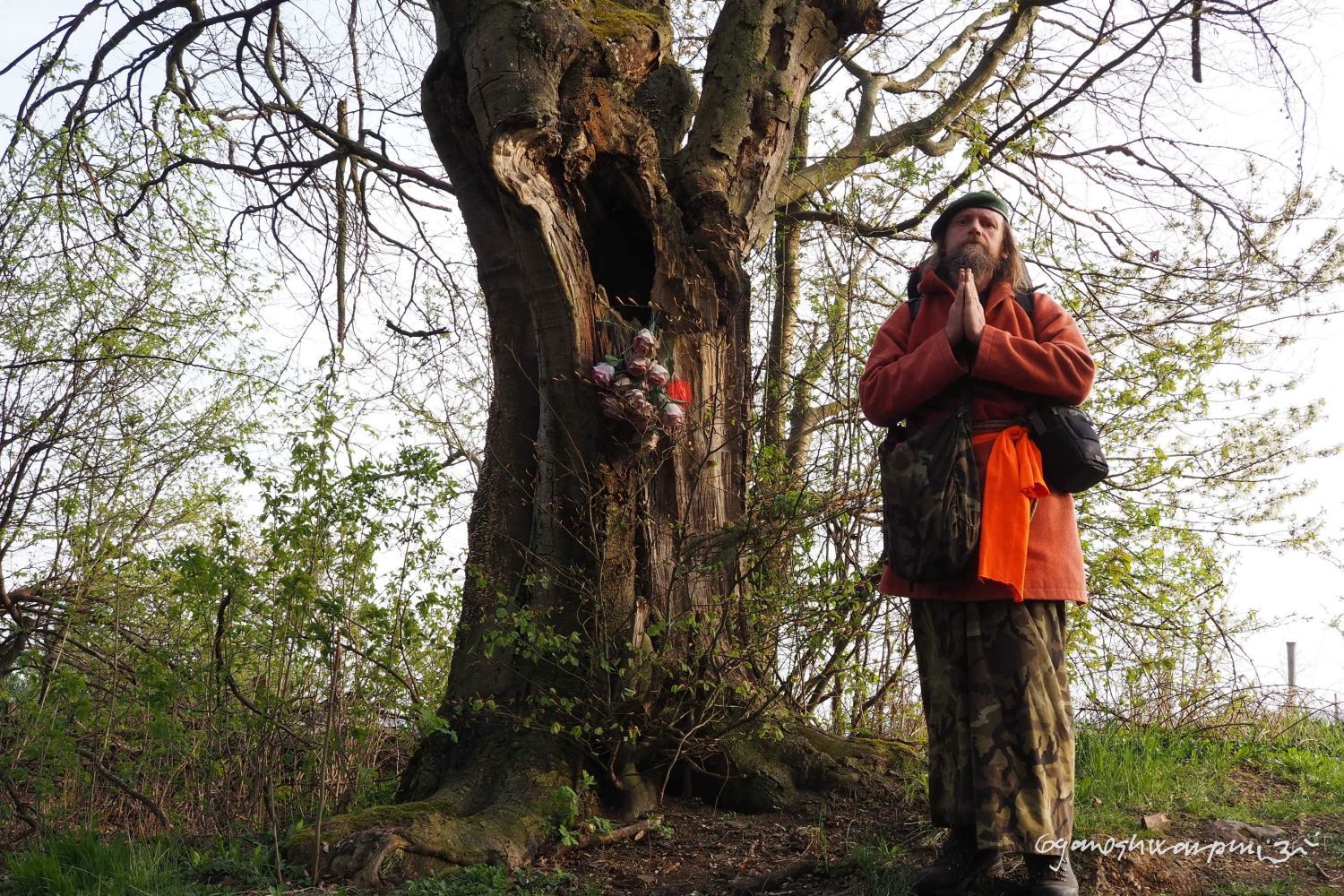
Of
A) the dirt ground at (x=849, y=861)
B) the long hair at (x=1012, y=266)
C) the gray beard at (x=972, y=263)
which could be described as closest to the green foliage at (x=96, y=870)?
the dirt ground at (x=849, y=861)

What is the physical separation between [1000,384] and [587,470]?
1.76 metres

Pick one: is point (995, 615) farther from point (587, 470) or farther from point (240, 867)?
point (240, 867)

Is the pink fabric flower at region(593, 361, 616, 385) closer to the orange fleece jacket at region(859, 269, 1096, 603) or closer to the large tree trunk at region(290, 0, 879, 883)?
the large tree trunk at region(290, 0, 879, 883)

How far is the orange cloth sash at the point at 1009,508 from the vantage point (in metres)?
3.01

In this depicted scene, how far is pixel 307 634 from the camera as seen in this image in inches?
139

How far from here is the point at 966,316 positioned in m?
3.13

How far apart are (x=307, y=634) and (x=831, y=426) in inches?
99.9

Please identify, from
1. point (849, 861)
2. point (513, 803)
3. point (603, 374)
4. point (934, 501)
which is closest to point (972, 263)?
point (934, 501)

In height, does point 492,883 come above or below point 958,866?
below

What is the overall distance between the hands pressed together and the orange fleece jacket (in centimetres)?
3

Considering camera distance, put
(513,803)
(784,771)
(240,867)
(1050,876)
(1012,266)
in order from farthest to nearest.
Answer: (784,771) < (513,803) < (240,867) < (1012,266) < (1050,876)

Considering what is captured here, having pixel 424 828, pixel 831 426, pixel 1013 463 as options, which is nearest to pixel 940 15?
pixel 831 426

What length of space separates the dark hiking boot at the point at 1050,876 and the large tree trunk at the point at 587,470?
141cm

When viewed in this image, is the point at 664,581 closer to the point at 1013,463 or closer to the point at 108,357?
the point at 1013,463
